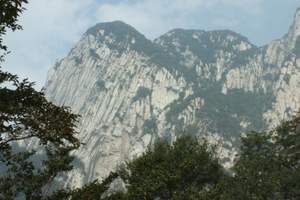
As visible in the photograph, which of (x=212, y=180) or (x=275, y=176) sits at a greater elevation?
(x=275, y=176)

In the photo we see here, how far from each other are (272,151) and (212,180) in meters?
21.0

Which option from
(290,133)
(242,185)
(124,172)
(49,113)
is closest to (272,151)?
(290,133)

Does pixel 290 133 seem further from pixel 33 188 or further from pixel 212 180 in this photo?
pixel 33 188

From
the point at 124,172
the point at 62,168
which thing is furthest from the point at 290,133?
the point at 62,168

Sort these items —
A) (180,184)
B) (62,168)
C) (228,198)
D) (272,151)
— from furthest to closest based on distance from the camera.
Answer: (272,151)
(228,198)
(180,184)
(62,168)

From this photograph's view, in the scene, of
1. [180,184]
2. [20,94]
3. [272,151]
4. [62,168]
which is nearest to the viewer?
[20,94]

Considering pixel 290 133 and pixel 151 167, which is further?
pixel 290 133

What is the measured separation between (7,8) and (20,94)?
3671 millimetres

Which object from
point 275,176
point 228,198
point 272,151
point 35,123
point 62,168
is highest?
point 272,151

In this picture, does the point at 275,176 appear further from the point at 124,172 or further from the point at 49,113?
the point at 49,113

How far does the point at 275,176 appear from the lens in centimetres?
6481

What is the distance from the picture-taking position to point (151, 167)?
54.5 m

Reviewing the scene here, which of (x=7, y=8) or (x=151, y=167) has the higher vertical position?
(x=151, y=167)

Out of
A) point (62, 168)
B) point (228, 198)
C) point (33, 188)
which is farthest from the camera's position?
point (228, 198)
